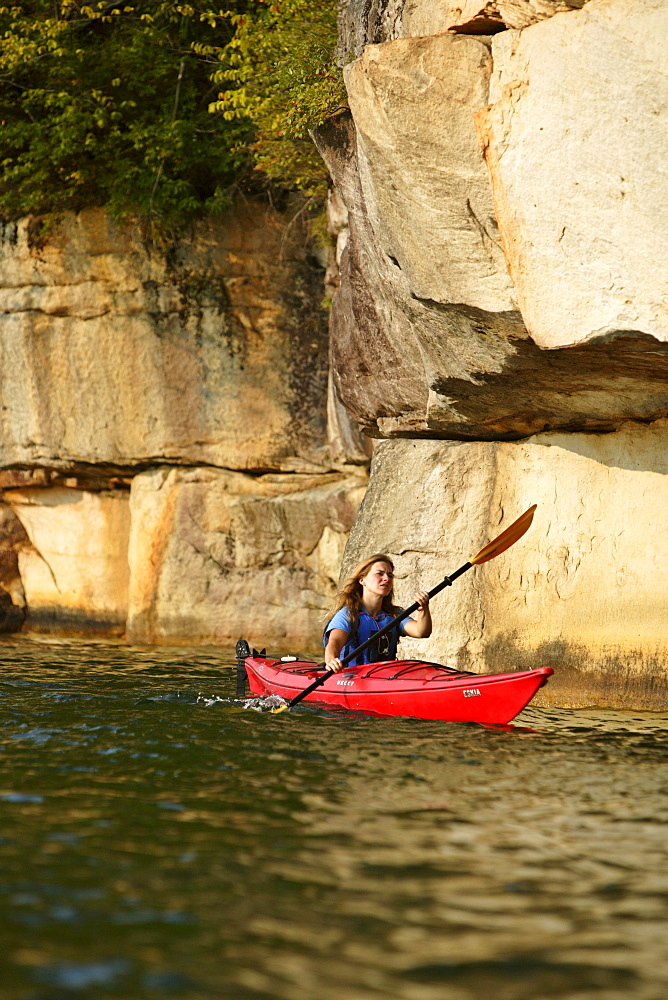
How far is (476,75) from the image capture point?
6.64 meters

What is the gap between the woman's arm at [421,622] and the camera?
278 inches

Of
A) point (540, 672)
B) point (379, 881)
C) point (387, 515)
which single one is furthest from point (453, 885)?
point (387, 515)

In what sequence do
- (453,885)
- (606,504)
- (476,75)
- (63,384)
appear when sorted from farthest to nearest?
(63,384) → (606,504) → (476,75) → (453,885)

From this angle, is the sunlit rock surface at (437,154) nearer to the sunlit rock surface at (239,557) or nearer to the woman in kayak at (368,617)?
the woman in kayak at (368,617)

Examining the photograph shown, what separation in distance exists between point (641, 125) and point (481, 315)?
163 cm

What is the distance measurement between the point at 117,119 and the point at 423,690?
29.1 feet

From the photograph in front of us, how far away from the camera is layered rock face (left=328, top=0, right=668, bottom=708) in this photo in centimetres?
608

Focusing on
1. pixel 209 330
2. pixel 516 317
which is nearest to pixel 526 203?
pixel 516 317

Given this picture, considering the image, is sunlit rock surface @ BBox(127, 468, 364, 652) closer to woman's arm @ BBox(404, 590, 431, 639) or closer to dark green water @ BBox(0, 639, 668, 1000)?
woman's arm @ BBox(404, 590, 431, 639)

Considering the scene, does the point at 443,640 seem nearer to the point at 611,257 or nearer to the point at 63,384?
the point at 611,257

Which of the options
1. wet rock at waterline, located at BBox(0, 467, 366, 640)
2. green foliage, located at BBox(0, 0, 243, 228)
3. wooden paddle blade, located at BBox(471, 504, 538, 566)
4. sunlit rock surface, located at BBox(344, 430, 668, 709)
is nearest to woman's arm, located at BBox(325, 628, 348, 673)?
wooden paddle blade, located at BBox(471, 504, 538, 566)

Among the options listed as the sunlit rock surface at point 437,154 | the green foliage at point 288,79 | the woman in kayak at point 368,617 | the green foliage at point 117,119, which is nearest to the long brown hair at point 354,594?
the woman in kayak at point 368,617

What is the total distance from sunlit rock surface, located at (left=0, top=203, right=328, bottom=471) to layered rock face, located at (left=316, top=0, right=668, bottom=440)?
4514 millimetres

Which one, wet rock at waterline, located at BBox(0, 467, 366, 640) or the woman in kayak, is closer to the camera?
the woman in kayak
